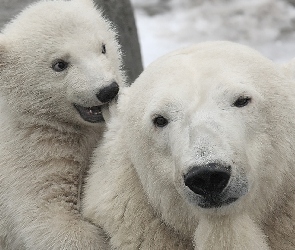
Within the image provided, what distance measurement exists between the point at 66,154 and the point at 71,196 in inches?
7.5

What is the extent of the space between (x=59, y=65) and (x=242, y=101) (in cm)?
95

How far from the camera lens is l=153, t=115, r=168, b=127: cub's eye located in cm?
152

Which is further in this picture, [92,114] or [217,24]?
[217,24]

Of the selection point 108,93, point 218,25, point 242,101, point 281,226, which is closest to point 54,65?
point 108,93

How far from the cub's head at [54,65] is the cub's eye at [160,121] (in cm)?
58

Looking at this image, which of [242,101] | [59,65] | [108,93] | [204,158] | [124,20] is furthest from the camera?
[124,20]

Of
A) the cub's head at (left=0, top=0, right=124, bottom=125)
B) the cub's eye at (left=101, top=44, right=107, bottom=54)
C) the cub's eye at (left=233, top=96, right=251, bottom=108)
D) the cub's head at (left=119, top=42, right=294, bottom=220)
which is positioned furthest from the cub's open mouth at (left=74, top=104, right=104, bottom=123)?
the cub's eye at (left=233, top=96, right=251, bottom=108)

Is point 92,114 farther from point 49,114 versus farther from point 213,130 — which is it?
point 213,130

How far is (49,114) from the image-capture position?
2209 millimetres

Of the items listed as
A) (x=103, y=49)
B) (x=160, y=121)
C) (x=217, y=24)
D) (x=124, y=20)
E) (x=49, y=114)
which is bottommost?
(x=217, y=24)

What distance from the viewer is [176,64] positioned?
1.60 m

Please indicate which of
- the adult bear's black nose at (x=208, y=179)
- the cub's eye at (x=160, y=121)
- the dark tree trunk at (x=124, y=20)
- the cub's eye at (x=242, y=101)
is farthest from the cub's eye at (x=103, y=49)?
the dark tree trunk at (x=124, y=20)

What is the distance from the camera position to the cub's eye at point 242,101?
1.48 m

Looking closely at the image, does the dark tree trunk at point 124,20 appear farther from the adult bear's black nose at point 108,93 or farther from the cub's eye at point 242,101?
the cub's eye at point 242,101
